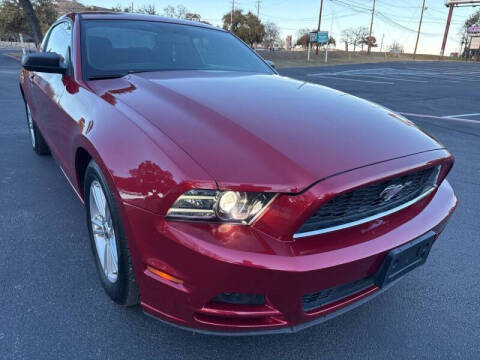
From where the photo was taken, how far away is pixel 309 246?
139 centimetres

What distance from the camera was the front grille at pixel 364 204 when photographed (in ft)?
4.68

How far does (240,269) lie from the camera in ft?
4.25

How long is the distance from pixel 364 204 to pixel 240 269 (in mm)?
612

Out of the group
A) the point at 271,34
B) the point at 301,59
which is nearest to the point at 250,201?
the point at 301,59

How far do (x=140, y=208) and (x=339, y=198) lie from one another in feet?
2.57

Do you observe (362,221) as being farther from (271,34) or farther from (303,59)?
(271,34)

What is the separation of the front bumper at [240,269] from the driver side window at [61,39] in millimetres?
1970

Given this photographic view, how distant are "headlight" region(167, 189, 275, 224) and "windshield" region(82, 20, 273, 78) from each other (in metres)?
1.44

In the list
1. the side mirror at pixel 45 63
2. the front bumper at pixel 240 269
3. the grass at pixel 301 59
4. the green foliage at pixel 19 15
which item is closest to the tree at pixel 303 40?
the grass at pixel 301 59

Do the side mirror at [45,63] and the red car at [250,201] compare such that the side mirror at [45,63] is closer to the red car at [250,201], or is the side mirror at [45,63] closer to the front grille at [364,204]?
the red car at [250,201]

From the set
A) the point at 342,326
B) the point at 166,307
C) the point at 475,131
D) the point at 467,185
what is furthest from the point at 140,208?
the point at 475,131

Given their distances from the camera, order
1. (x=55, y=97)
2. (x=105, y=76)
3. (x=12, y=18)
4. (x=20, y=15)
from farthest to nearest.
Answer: (x=12, y=18) → (x=20, y=15) → (x=55, y=97) → (x=105, y=76)

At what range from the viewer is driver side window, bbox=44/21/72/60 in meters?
2.84

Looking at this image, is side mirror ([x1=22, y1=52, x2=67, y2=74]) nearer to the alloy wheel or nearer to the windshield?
the windshield
